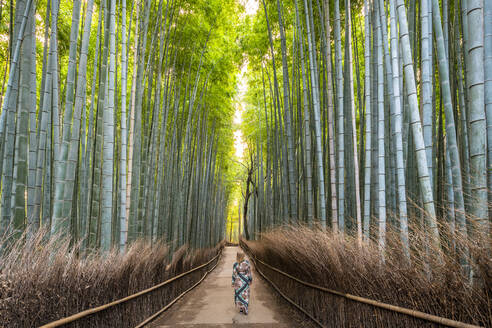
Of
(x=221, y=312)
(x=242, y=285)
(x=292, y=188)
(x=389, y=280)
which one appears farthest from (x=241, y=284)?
(x=389, y=280)

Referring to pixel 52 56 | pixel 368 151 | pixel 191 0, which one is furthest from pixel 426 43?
pixel 191 0

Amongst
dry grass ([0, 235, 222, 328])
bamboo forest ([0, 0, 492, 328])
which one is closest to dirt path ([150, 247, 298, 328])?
bamboo forest ([0, 0, 492, 328])

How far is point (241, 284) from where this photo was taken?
4.23 meters

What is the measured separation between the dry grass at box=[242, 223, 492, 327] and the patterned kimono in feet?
2.07

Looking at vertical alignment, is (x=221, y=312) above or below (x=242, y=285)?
below

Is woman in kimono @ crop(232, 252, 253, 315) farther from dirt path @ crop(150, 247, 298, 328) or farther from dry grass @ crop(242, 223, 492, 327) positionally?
dry grass @ crop(242, 223, 492, 327)

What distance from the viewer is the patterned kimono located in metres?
4.15

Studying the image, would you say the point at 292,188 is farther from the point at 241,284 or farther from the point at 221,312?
the point at 221,312

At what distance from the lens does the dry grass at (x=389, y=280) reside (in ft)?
4.61

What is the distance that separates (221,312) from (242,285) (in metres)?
0.44

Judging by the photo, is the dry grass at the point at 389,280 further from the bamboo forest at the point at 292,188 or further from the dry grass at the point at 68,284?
the dry grass at the point at 68,284

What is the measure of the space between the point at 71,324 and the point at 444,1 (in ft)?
11.8

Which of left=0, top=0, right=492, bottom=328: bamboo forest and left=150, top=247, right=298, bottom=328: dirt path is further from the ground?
left=0, top=0, right=492, bottom=328: bamboo forest

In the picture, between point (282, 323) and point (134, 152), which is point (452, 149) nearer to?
point (282, 323)
